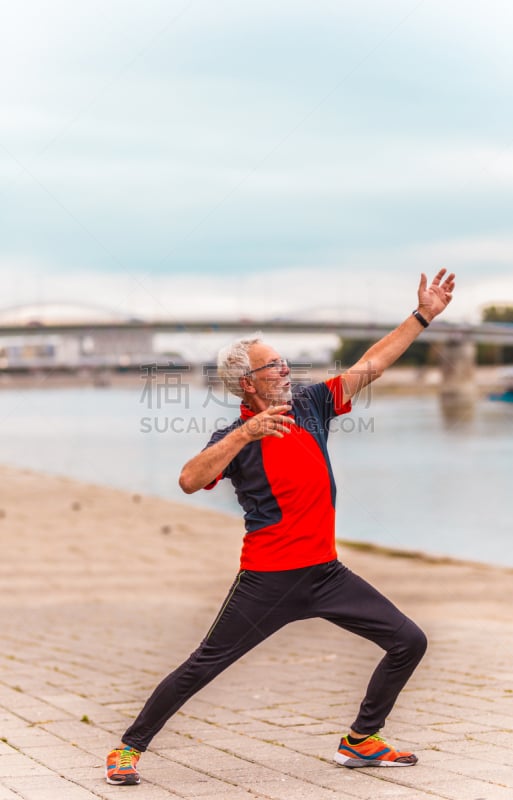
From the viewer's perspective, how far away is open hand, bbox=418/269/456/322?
14.2 feet

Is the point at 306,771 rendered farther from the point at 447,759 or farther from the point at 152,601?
the point at 152,601

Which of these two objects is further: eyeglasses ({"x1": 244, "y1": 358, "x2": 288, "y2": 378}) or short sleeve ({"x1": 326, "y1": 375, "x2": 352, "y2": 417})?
short sleeve ({"x1": 326, "y1": 375, "x2": 352, "y2": 417})

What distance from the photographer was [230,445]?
3887mm

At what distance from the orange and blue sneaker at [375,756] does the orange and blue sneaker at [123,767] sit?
0.82m

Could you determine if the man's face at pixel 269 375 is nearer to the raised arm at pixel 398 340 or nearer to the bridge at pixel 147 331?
the raised arm at pixel 398 340

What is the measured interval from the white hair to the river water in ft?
5.07

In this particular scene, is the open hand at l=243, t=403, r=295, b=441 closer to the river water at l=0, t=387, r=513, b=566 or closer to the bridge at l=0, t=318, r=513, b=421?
the river water at l=0, t=387, r=513, b=566

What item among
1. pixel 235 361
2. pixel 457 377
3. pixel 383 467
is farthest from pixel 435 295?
pixel 457 377

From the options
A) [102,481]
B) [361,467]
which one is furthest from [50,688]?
[361,467]

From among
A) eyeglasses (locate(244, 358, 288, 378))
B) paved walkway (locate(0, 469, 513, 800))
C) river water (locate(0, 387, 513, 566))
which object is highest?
eyeglasses (locate(244, 358, 288, 378))

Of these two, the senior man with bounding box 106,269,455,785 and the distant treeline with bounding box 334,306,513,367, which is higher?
the distant treeline with bounding box 334,306,513,367

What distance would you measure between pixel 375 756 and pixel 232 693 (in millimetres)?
1705

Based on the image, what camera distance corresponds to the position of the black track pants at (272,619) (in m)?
4.07

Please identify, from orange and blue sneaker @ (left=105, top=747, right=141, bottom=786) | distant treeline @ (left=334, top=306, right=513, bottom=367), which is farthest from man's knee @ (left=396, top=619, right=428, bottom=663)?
distant treeline @ (left=334, top=306, right=513, bottom=367)
